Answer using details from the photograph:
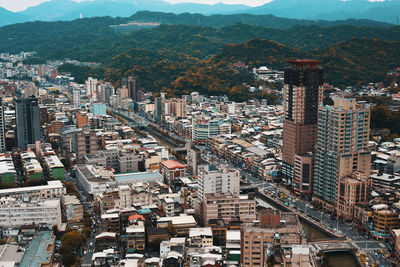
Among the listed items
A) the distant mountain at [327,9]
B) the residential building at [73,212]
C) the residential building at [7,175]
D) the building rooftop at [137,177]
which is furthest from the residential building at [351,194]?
the distant mountain at [327,9]

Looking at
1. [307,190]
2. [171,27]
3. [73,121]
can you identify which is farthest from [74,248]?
[171,27]

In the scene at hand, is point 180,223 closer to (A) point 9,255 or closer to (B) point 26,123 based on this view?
(A) point 9,255

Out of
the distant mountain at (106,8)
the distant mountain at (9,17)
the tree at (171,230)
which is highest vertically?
the distant mountain at (106,8)

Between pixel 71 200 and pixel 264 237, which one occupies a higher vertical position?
pixel 264 237

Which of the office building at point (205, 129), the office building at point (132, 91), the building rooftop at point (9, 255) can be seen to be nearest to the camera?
the building rooftop at point (9, 255)

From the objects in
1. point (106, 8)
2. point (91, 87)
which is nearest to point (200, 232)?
point (91, 87)

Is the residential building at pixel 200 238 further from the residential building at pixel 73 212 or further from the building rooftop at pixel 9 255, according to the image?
the building rooftop at pixel 9 255
